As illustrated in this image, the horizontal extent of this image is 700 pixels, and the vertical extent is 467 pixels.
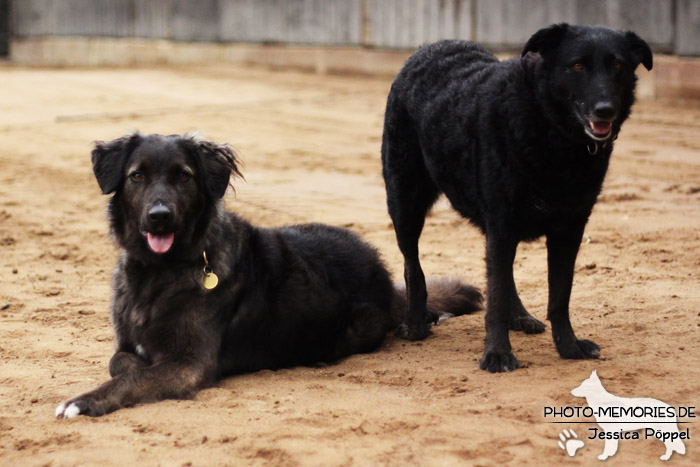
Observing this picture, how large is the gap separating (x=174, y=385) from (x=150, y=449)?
78 cm

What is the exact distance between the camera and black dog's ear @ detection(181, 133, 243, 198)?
5.26m

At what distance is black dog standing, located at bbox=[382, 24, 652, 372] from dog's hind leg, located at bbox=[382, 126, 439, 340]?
0.75 feet

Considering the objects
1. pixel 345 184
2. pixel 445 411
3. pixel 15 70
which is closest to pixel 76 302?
pixel 445 411

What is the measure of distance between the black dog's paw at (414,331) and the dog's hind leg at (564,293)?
0.89m

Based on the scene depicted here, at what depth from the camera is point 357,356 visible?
565 centimetres

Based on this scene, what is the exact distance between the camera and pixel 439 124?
5.64m

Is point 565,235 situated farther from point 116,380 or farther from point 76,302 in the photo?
point 76,302

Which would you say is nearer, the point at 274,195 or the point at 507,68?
the point at 507,68

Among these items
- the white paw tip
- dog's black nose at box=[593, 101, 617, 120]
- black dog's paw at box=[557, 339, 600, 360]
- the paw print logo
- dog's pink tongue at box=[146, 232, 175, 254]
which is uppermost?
dog's black nose at box=[593, 101, 617, 120]

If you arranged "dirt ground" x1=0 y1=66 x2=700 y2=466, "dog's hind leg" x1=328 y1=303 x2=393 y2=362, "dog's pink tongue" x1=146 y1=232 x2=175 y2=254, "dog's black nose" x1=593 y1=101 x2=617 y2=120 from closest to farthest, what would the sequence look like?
"dirt ground" x1=0 y1=66 x2=700 y2=466, "dog's black nose" x1=593 y1=101 x2=617 y2=120, "dog's pink tongue" x1=146 y1=232 x2=175 y2=254, "dog's hind leg" x1=328 y1=303 x2=393 y2=362

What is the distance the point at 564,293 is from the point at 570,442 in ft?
5.03

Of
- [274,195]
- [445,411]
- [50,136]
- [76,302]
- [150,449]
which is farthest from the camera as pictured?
[50,136]

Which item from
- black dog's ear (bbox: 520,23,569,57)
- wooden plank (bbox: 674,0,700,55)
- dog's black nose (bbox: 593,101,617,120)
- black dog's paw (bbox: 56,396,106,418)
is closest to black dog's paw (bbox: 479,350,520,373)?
dog's black nose (bbox: 593,101,617,120)

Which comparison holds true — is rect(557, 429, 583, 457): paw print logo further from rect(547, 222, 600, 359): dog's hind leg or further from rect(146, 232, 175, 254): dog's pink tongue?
rect(146, 232, 175, 254): dog's pink tongue
